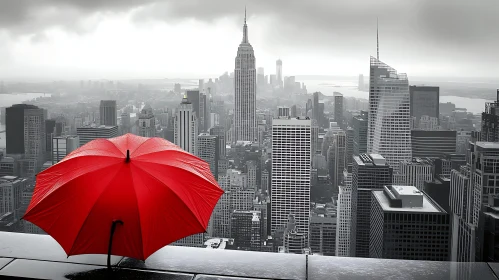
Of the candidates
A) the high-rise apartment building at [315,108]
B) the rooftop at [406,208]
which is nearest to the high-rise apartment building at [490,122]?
the rooftop at [406,208]

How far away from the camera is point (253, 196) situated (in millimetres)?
10477

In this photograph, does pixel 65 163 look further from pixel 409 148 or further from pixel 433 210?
pixel 409 148

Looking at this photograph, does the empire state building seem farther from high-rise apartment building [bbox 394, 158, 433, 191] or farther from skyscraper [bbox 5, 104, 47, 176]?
skyscraper [bbox 5, 104, 47, 176]

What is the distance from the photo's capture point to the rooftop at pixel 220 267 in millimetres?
1014

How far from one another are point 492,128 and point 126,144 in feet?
13.8

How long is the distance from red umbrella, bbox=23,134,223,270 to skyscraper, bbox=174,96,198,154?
639 cm

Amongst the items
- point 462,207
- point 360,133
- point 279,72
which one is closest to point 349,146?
point 360,133

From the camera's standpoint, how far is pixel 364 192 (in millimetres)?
9492

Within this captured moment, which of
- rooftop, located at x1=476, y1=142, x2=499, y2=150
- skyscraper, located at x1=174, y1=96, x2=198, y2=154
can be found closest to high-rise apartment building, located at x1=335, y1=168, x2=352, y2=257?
skyscraper, located at x1=174, y1=96, x2=198, y2=154

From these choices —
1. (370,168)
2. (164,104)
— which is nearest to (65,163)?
(164,104)

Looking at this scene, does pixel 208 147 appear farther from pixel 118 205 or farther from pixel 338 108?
pixel 118 205

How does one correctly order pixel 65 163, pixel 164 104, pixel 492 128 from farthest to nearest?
pixel 164 104, pixel 492 128, pixel 65 163

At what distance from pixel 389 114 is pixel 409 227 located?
537cm

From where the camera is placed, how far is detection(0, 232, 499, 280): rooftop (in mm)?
1014
